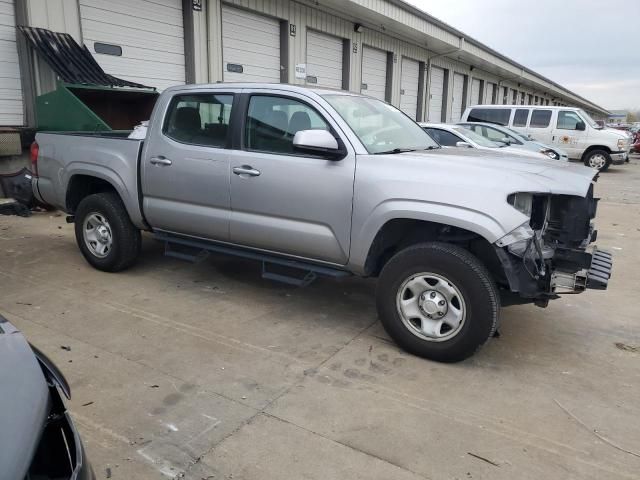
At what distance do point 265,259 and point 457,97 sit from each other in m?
23.8

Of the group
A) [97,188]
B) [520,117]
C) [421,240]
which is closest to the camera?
[421,240]

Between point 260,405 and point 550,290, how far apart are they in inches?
79.6

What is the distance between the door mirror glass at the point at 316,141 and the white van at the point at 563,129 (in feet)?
47.1

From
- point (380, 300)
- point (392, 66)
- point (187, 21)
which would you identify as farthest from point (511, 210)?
point (392, 66)

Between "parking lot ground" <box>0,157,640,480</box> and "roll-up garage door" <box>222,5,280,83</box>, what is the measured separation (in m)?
8.21

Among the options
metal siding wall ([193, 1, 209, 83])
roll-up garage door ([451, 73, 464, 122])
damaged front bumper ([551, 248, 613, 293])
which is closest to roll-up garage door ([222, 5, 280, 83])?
metal siding wall ([193, 1, 209, 83])

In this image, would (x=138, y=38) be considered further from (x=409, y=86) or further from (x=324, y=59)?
(x=409, y=86)

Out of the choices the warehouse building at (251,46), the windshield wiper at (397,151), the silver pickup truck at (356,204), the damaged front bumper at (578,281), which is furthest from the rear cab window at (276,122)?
the warehouse building at (251,46)

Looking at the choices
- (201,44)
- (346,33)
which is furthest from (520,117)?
(201,44)

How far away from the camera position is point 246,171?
4402 millimetres

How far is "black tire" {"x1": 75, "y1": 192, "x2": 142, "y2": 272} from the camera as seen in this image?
5.32 meters

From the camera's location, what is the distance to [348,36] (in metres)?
16.2

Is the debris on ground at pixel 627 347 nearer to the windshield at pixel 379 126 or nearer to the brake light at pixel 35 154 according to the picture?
the windshield at pixel 379 126

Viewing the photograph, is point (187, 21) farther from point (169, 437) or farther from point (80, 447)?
point (80, 447)
